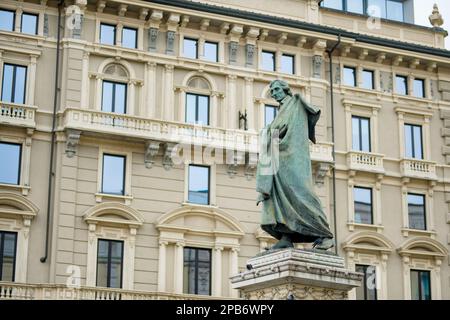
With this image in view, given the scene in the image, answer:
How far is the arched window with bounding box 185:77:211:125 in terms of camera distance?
3772 centimetres

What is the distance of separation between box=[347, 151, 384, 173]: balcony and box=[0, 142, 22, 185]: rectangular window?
1313 centimetres

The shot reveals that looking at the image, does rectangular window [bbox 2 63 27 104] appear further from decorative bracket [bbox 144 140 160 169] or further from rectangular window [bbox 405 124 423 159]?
rectangular window [bbox 405 124 423 159]

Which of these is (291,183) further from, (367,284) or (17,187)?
(367,284)

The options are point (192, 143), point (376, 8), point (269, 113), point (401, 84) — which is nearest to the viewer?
point (192, 143)

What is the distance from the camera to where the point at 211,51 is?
38875mm

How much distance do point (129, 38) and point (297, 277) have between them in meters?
23.8

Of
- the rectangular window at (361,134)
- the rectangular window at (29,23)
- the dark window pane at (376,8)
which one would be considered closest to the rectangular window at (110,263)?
the rectangular window at (29,23)

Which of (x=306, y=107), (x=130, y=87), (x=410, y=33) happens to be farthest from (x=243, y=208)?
(x=306, y=107)

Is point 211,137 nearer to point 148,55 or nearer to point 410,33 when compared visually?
Answer: point 148,55

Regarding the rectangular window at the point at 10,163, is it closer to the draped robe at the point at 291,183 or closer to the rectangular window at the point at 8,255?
the rectangular window at the point at 8,255

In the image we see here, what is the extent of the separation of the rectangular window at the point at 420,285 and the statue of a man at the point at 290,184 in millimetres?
24107

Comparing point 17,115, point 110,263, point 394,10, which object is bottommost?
point 110,263

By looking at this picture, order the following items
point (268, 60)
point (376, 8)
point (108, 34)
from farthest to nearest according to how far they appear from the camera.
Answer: point (376, 8)
point (268, 60)
point (108, 34)

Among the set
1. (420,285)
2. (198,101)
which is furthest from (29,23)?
(420,285)
